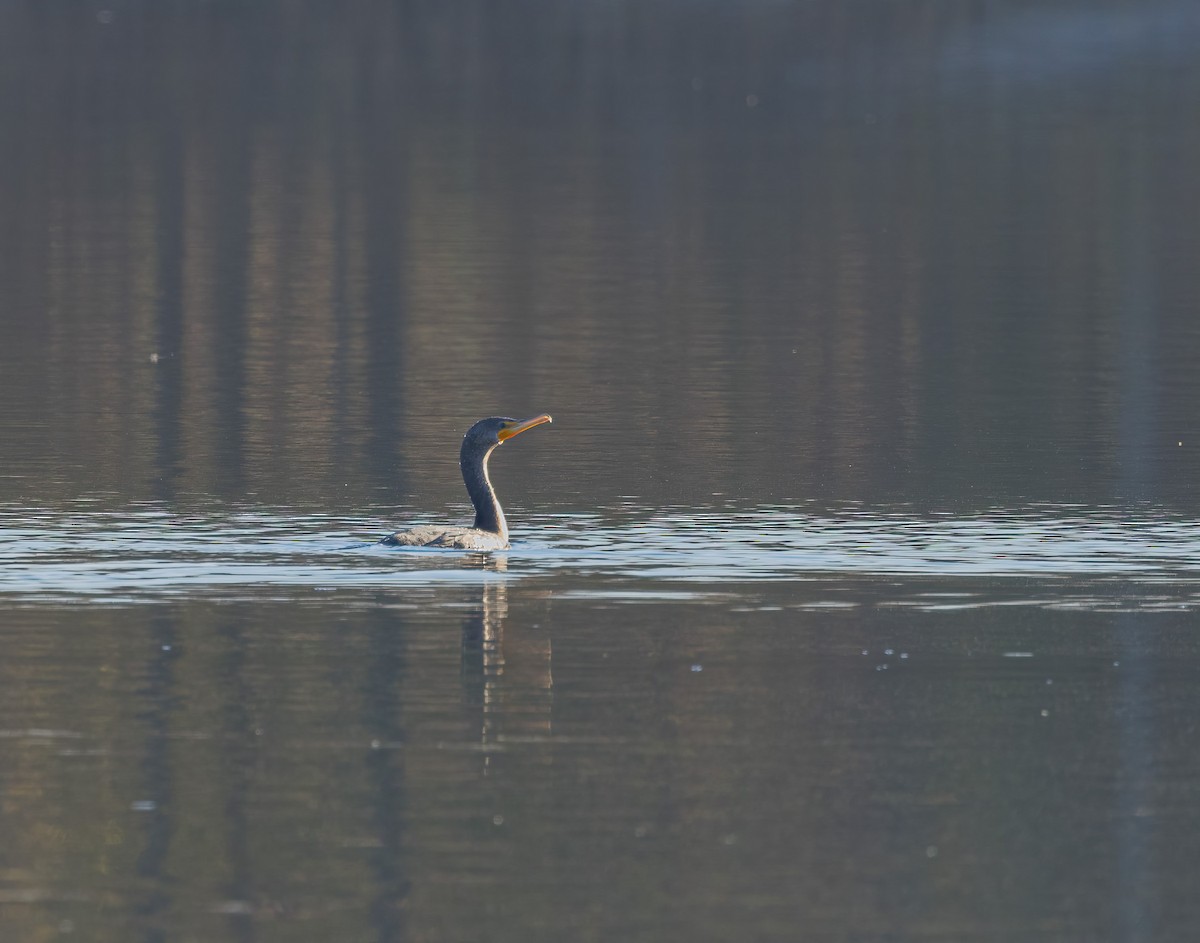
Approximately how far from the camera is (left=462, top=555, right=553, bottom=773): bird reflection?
16.1 meters

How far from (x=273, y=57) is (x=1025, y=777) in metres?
123

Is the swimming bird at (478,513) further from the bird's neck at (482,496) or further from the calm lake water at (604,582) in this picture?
the calm lake water at (604,582)

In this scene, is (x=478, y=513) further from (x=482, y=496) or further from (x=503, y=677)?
(x=503, y=677)

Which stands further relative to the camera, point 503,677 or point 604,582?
point 604,582

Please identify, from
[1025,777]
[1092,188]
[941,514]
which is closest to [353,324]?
[941,514]

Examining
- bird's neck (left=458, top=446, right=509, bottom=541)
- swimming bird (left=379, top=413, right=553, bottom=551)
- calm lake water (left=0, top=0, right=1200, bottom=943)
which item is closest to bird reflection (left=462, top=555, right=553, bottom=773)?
calm lake water (left=0, top=0, right=1200, bottom=943)

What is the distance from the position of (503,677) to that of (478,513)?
5.65m

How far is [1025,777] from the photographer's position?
49.3ft

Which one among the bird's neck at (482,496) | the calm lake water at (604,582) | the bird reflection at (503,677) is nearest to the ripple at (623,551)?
the calm lake water at (604,582)

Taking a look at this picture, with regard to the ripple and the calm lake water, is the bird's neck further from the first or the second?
the calm lake water

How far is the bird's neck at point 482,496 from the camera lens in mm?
22734

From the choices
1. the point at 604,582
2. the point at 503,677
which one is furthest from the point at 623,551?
the point at 503,677

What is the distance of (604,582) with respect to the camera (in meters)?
20.9

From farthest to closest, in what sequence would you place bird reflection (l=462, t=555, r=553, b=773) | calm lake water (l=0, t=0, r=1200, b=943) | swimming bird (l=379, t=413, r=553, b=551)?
swimming bird (l=379, t=413, r=553, b=551)
bird reflection (l=462, t=555, r=553, b=773)
calm lake water (l=0, t=0, r=1200, b=943)
